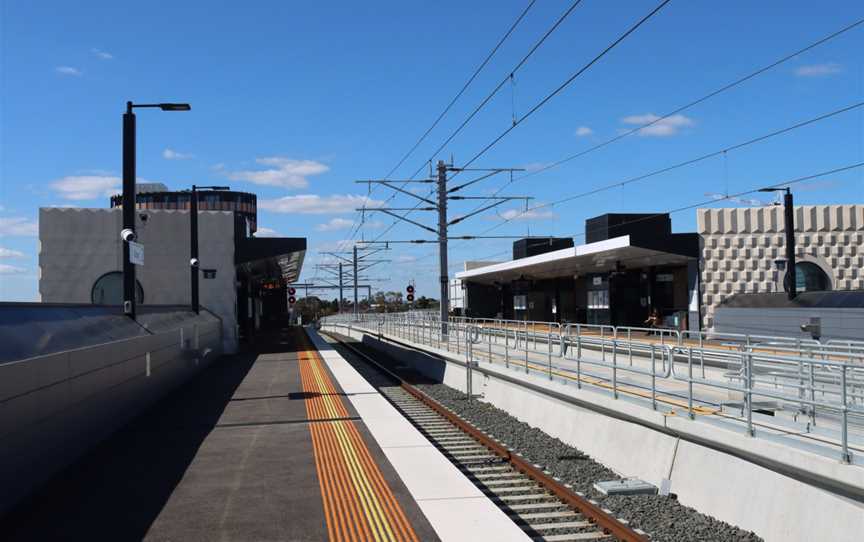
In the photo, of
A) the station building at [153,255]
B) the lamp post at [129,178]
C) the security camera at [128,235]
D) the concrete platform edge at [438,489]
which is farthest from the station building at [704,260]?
the concrete platform edge at [438,489]

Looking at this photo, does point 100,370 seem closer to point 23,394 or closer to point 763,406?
point 23,394

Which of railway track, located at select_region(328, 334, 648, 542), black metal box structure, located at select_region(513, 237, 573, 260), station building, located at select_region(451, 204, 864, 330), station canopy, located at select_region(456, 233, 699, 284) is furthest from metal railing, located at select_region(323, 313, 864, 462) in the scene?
black metal box structure, located at select_region(513, 237, 573, 260)

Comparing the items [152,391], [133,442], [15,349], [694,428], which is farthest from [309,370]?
[694,428]

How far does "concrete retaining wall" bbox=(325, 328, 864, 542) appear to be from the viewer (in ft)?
22.8

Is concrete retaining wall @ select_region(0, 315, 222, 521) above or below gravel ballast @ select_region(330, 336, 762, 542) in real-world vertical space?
above

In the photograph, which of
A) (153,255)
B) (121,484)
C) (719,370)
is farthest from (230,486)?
(153,255)

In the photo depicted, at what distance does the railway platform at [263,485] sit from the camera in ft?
26.3

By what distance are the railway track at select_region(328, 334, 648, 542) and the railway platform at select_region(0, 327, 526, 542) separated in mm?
350

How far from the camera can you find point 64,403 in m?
10.4

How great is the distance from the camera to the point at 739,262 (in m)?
38.9

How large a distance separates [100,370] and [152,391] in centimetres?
507

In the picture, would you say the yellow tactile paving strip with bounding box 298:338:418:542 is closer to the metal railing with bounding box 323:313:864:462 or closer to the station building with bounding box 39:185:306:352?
the metal railing with bounding box 323:313:864:462

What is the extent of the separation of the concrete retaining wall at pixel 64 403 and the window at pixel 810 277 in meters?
34.4

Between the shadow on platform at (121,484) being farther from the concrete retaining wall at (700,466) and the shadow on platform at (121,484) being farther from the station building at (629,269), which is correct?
the station building at (629,269)
